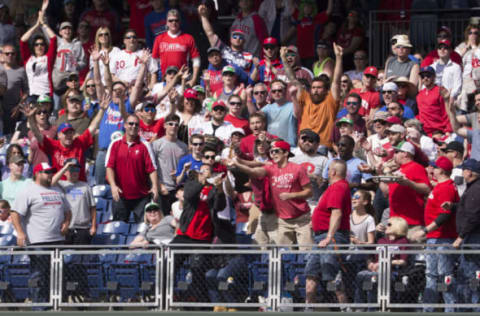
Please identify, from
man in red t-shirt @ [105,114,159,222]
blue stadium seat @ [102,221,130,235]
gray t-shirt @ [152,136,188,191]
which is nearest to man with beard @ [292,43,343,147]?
gray t-shirt @ [152,136,188,191]

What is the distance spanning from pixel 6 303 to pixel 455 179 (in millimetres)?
5308

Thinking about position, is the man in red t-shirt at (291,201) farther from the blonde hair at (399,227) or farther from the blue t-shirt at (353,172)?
the blue t-shirt at (353,172)

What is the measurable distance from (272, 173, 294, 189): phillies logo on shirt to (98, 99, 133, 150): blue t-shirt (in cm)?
390

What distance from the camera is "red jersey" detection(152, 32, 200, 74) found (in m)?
18.2

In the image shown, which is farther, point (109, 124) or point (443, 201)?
point (109, 124)

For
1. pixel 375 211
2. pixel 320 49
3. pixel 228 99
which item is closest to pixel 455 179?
pixel 375 211

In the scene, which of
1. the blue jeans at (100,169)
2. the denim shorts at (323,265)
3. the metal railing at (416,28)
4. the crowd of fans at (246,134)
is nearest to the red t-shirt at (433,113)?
the crowd of fans at (246,134)

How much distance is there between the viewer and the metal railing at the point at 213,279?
39.1 ft

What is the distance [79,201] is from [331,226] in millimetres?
3325

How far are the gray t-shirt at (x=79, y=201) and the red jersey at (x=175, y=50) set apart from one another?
443 centimetres

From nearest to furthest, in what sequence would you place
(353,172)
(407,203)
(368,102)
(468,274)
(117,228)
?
(468,274)
(407,203)
(353,172)
(117,228)
(368,102)

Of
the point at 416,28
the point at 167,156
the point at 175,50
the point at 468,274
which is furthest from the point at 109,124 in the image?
the point at 468,274

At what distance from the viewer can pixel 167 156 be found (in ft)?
49.9

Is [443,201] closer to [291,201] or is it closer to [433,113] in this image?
[291,201]
